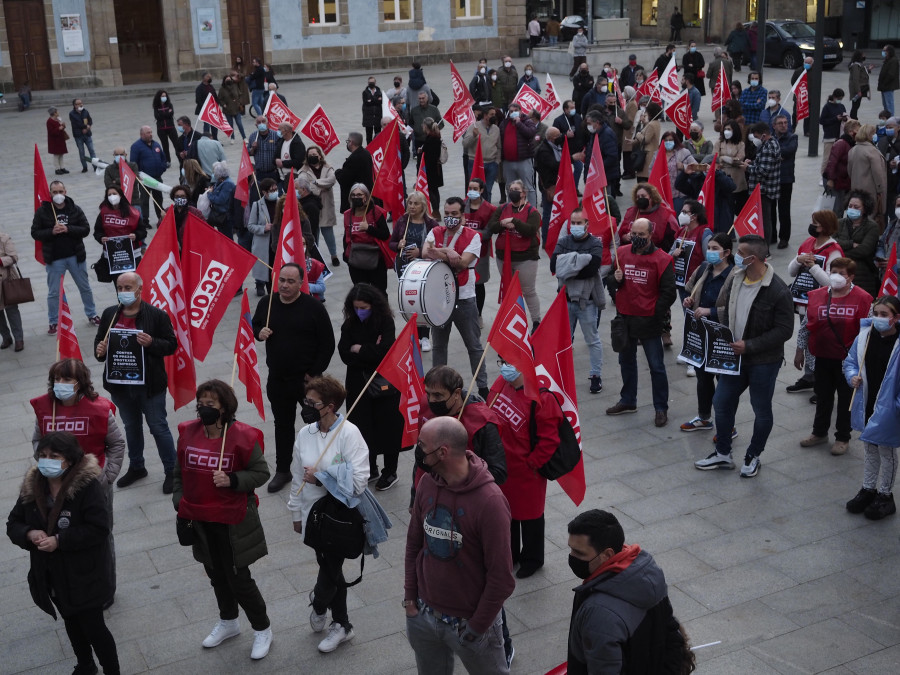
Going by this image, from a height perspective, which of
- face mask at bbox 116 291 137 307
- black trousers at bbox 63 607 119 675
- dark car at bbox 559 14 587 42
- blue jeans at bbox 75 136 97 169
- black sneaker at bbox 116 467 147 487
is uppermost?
dark car at bbox 559 14 587 42

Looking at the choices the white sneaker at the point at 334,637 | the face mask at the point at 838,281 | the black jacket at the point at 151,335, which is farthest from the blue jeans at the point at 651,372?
the white sneaker at the point at 334,637

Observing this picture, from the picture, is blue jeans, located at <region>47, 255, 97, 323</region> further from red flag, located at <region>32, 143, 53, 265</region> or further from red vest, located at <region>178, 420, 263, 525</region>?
red vest, located at <region>178, 420, 263, 525</region>

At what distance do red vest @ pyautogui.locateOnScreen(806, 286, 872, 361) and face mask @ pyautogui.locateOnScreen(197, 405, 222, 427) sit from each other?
4.87 metres

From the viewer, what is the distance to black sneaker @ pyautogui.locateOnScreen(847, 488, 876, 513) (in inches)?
306

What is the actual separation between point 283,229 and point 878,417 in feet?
16.1

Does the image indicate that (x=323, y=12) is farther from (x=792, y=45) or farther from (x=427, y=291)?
(x=427, y=291)

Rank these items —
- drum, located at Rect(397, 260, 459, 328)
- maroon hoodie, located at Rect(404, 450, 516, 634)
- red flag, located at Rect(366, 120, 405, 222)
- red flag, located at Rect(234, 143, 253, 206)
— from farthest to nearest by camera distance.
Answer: red flag, located at Rect(234, 143, 253, 206) < red flag, located at Rect(366, 120, 405, 222) < drum, located at Rect(397, 260, 459, 328) < maroon hoodie, located at Rect(404, 450, 516, 634)

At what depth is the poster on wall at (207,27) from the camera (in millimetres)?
37875

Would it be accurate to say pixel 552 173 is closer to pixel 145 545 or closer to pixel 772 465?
pixel 772 465

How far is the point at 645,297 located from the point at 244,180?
6.06m

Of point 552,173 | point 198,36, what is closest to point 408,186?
point 552,173

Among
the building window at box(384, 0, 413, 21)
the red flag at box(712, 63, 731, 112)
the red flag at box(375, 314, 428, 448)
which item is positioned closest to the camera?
the red flag at box(375, 314, 428, 448)

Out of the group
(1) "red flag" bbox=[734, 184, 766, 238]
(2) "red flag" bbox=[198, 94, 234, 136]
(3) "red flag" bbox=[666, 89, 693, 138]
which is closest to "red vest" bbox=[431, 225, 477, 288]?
(1) "red flag" bbox=[734, 184, 766, 238]

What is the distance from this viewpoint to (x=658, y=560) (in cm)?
719
